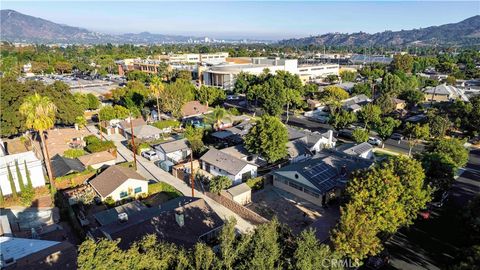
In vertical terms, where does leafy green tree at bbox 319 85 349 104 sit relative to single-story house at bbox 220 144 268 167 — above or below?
above

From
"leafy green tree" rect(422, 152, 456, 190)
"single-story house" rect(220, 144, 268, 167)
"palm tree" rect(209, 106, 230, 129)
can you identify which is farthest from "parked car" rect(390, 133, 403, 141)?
"palm tree" rect(209, 106, 230, 129)

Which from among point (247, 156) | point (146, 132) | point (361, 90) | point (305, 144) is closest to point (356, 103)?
point (361, 90)

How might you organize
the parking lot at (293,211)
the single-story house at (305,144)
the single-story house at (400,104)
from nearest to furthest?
the parking lot at (293,211)
the single-story house at (305,144)
the single-story house at (400,104)

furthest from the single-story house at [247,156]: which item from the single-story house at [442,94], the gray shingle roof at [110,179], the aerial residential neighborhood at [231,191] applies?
the single-story house at [442,94]

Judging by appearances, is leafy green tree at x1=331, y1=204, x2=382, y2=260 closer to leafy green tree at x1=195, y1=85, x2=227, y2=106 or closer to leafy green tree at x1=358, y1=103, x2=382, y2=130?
leafy green tree at x1=358, y1=103, x2=382, y2=130

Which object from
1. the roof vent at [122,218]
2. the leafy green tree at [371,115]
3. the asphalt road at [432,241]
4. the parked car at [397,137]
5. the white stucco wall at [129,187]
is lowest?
the asphalt road at [432,241]

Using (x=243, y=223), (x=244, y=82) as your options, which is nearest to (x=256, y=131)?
(x=243, y=223)

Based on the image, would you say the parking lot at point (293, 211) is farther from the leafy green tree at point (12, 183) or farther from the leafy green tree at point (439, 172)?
the leafy green tree at point (12, 183)
